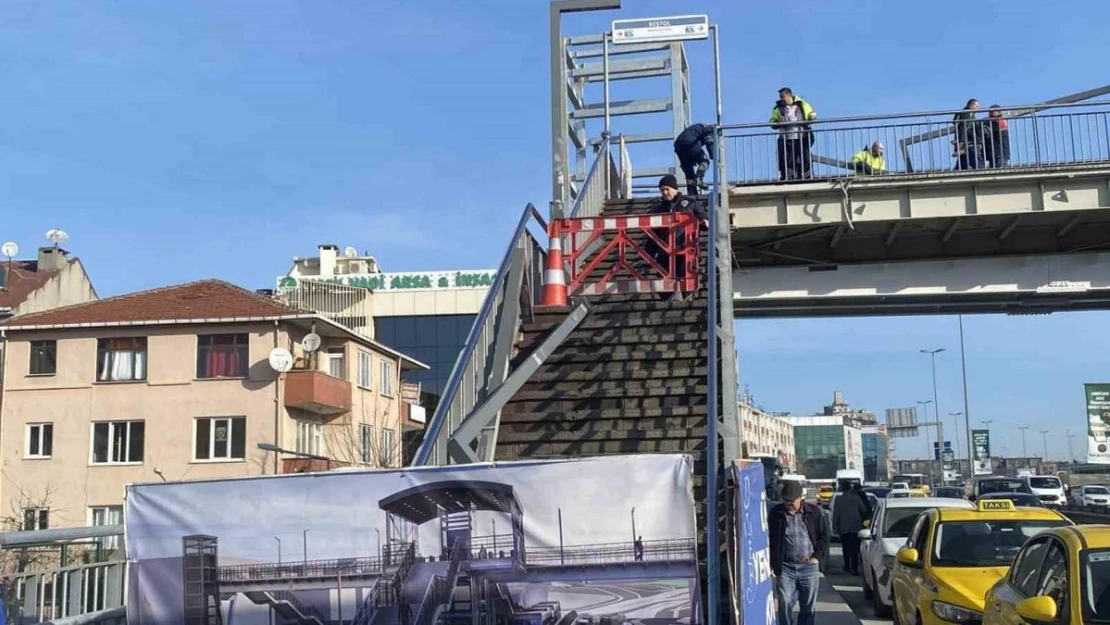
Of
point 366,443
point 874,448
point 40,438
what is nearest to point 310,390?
point 366,443

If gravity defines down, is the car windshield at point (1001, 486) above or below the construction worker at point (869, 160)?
below

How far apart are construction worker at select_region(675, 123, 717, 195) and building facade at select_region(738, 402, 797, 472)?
2591 inches

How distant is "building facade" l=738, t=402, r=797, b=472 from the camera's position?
8834 centimetres

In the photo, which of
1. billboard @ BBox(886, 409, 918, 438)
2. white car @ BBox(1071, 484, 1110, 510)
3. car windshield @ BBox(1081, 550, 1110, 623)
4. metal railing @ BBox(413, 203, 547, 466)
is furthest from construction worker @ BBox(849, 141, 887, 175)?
billboard @ BBox(886, 409, 918, 438)

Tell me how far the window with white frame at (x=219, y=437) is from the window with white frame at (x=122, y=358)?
357cm

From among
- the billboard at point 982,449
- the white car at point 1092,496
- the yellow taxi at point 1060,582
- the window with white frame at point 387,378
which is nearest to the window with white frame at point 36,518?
the window with white frame at point 387,378

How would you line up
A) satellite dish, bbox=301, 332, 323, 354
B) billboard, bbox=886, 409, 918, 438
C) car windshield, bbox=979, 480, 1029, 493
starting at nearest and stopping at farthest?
1. car windshield, bbox=979, 480, 1029, 493
2. satellite dish, bbox=301, 332, 323, 354
3. billboard, bbox=886, 409, 918, 438

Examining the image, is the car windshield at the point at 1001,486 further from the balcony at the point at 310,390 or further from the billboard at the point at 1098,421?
the balcony at the point at 310,390

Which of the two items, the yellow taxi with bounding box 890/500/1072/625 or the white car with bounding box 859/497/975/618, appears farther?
the white car with bounding box 859/497/975/618

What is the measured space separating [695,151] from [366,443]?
33389mm

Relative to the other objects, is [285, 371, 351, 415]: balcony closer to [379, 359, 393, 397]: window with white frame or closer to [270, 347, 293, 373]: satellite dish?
[270, 347, 293, 373]: satellite dish

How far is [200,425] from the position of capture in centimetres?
4322

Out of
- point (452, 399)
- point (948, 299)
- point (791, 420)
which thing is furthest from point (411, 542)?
point (791, 420)

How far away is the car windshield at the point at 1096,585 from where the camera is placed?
19.1 feet
